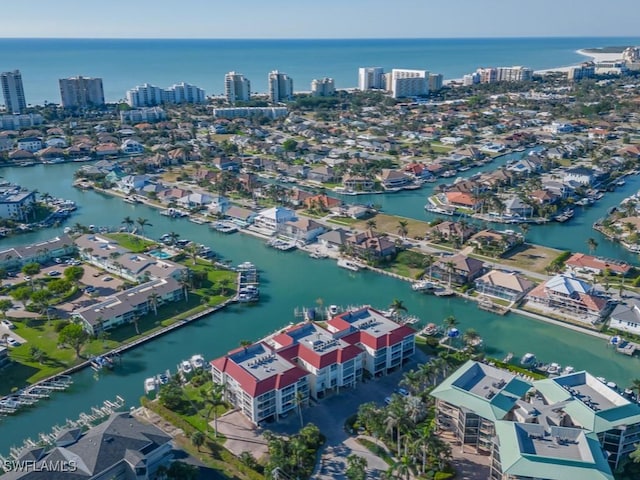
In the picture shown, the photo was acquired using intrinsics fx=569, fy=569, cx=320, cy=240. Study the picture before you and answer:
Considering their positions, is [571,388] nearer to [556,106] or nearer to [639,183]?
[639,183]

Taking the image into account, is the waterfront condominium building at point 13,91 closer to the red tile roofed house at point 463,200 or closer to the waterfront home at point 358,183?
the waterfront home at point 358,183

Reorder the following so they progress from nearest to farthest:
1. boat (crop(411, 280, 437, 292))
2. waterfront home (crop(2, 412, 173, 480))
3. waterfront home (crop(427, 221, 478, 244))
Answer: waterfront home (crop(2, 412, 173, 480)) < boat (crop(411, 280, 437, 292)) < waterfront home (crop(427, 221, 478, 244))

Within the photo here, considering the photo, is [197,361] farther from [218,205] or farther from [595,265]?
Result: [595,265]

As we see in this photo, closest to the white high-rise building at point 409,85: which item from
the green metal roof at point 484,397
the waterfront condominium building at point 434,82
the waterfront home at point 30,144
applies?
the waterfront condominium building at point 434,82

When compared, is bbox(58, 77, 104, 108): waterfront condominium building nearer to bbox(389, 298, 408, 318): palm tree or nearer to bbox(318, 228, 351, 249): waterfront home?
bbox(318, 228, 351, 249): waterfront home

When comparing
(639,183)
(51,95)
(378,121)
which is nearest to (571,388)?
(639,183)

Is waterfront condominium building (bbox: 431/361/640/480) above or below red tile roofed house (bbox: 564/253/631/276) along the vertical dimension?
above

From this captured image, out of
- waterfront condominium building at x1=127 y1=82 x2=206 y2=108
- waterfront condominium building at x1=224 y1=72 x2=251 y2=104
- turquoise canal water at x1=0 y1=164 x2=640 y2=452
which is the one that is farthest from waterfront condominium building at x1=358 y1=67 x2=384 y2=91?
turquoise canal water at x1=0 y1=164 x2=640 y2=452

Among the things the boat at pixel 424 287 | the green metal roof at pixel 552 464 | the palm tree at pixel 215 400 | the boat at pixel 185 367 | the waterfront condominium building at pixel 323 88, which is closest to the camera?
the green metal roof at pixel 552 464
